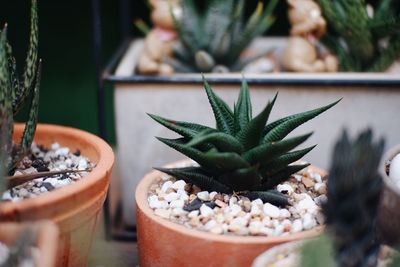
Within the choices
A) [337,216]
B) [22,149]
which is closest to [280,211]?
[337,216]

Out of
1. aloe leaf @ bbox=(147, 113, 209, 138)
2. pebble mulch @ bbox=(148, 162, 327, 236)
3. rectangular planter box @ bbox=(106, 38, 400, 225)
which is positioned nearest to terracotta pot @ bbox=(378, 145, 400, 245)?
pebble mulch @ bbox=(148, 162, 327, 236)

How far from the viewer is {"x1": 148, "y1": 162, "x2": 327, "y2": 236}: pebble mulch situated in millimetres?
1216

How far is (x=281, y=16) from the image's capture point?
2297 mm

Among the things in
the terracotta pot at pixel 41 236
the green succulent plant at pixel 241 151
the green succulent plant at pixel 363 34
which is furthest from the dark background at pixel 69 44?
the terracotta pot at pixel 41 236

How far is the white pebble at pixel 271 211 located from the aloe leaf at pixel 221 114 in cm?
18

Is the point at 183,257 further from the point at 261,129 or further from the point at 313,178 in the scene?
the point at 313,178

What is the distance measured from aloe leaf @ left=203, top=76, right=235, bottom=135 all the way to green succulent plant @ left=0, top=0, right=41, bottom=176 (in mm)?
371

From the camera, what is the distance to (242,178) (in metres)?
1.28

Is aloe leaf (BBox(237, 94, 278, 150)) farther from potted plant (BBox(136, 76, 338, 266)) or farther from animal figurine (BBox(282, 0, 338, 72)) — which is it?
animal figurine (BBox(282, 0, 338, 72))

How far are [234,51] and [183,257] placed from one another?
3.06 feet

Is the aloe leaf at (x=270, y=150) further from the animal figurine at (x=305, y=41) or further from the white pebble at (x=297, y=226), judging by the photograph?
the animal figurine at (x=305, y=41)

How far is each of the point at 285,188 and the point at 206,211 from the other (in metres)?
0.21

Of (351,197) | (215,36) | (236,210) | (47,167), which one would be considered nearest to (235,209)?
(236,210)

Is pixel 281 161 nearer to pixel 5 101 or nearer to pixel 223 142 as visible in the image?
pixel 223 142
